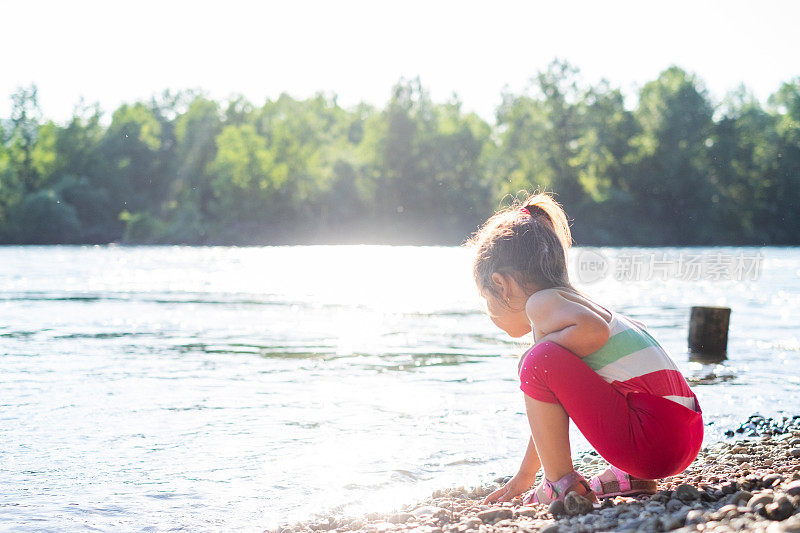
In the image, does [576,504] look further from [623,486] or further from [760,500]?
[760,500]

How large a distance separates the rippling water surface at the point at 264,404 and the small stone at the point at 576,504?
4.74 ft

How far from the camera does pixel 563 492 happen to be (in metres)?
3.38

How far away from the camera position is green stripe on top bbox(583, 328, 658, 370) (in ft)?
10.8

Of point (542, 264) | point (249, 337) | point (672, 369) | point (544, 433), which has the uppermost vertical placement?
point (542, 264)

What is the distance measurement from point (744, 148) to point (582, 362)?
72.9m

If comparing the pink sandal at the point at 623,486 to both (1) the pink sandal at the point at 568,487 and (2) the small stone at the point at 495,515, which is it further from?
(2) the small stone at the point at 495,515

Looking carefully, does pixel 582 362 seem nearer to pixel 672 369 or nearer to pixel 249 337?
pixel 672 369

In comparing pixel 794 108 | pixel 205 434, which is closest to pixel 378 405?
pixel 205 434

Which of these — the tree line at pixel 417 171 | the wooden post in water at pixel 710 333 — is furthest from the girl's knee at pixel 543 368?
the tree line at pixel 417 171

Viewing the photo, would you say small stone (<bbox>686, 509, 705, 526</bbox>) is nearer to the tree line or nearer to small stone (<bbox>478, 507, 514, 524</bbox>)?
small stone (<bbox>478, 507, 514, 524</bbox>)

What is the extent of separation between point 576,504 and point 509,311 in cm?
84

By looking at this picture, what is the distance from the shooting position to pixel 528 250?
337cm

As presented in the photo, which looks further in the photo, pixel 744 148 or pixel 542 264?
pixel 744 148

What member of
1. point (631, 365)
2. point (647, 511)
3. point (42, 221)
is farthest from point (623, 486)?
point (42, 221)
